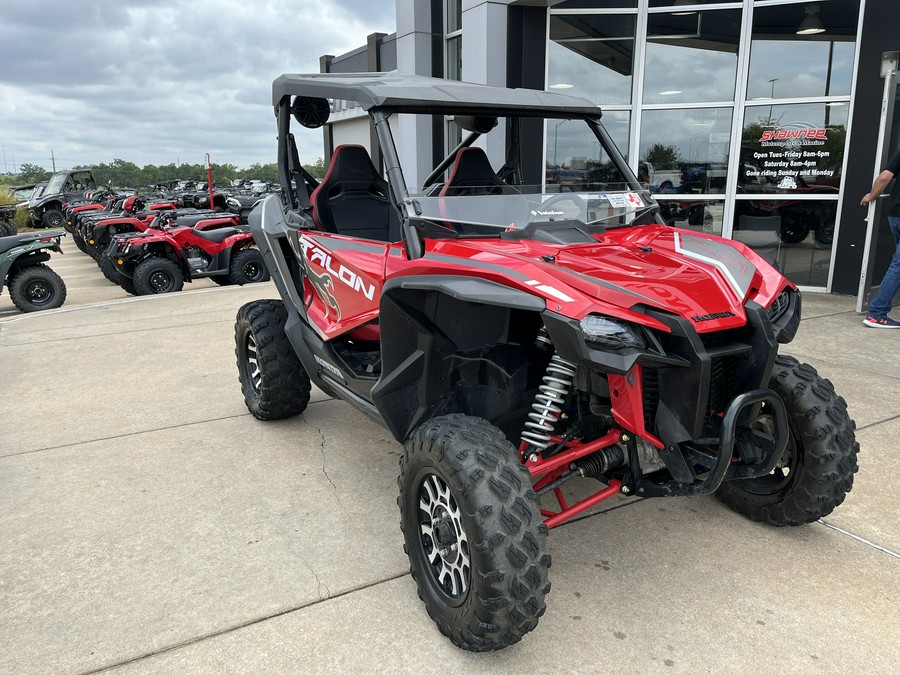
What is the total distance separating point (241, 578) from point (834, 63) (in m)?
8.55

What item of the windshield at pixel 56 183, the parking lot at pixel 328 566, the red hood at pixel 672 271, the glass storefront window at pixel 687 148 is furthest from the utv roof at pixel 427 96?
the windshield at pixel 56 183

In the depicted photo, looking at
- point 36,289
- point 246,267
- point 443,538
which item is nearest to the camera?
point 443,538

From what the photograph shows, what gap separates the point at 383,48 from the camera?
59.6 feet

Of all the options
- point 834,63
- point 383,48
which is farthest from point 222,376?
point 383,48

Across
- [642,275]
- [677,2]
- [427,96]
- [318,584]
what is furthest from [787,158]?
[318,584]

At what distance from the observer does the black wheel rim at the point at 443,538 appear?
2.38 metres

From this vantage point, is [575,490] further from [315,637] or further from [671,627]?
[315,637]

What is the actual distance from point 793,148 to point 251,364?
7.12 meters

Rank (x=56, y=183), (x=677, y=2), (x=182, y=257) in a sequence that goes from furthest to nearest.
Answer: (x=56, y=183) → (x=182, y=257) → (x=677, y=2)

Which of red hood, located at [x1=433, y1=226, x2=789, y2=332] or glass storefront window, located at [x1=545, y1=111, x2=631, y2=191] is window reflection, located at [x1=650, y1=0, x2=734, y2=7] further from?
red hood, located at [x1=433, y1=226, x2=789, y2=332]

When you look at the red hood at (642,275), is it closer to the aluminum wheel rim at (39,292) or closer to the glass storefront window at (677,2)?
the glass storefront window at (677,2)

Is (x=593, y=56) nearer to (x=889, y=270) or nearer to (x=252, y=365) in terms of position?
(x=889, y=270)

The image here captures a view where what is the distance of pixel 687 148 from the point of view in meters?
9.09

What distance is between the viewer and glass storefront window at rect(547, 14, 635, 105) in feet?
30.4
